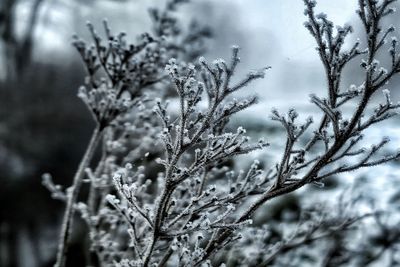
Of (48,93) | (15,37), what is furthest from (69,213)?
(15,37)

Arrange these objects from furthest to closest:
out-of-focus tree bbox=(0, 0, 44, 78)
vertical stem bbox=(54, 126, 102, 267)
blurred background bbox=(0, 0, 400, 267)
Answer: out-of-focus tree bbox=(0, 0, 44, 78)
blurred background bbox=(0, 0, 400, 267)
vertical stem bbox=(54, 126, 102, 267)

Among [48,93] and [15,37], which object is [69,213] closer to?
[48,93]

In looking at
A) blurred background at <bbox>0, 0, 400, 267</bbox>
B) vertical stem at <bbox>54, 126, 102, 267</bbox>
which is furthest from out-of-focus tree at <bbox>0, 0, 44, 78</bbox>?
vertical stem at <bbox>54, 126, 102, 267</bbox>

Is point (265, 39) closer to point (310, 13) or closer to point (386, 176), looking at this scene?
point (386, 176)

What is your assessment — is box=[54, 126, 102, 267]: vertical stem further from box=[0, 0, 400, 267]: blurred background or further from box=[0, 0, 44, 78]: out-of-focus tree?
box=[0, 0, 44, 78]: out-of-focus tree

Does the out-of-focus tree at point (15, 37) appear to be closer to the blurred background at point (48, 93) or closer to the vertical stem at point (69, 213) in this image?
the blurred background at point (48, 93)

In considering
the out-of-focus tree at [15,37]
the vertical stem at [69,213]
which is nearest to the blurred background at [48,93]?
the out-of-focus tree at [15,37]

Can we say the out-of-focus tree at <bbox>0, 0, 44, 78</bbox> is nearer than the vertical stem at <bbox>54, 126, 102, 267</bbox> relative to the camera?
No

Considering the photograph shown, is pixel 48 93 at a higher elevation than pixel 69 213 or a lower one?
higher
